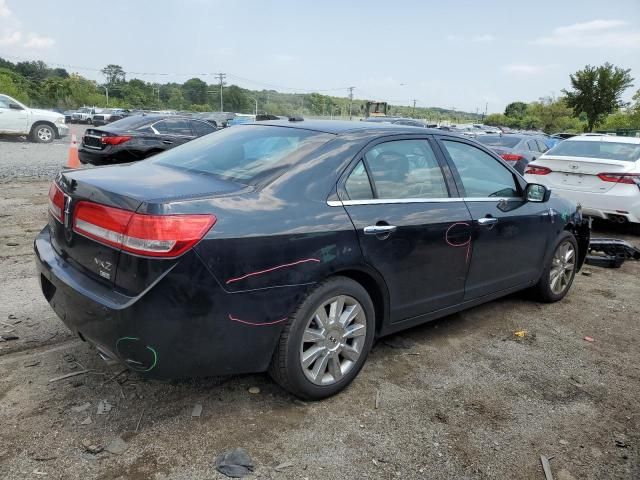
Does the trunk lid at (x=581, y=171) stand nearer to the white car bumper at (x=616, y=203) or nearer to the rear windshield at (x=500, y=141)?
the white car bumper at (x=616, y=203)

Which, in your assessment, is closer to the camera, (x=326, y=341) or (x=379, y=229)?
Answer: (x=326, y=341)

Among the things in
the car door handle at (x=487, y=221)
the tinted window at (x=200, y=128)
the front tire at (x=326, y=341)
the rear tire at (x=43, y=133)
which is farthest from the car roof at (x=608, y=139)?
the rear tire at (x=43, y=133)

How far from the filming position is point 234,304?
2512 millimetres

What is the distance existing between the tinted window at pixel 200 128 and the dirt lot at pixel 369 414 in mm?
8059

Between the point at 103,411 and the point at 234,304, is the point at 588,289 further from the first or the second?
the point at 103,411

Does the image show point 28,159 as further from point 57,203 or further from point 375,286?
point 375,286

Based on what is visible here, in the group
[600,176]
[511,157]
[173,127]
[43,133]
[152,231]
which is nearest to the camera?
[152,231]

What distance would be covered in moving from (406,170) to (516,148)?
9585 mm

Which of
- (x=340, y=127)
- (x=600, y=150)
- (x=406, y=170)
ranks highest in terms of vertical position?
(x=340, y=127)

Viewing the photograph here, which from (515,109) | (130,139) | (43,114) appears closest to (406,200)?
(130,139)

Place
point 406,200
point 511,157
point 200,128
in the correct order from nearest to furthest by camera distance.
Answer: point 406,200 → point 511,157 → point 200,128

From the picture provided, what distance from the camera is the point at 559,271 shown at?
16.0 ft

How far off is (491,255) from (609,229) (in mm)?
6084

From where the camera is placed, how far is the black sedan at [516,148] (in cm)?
1134
